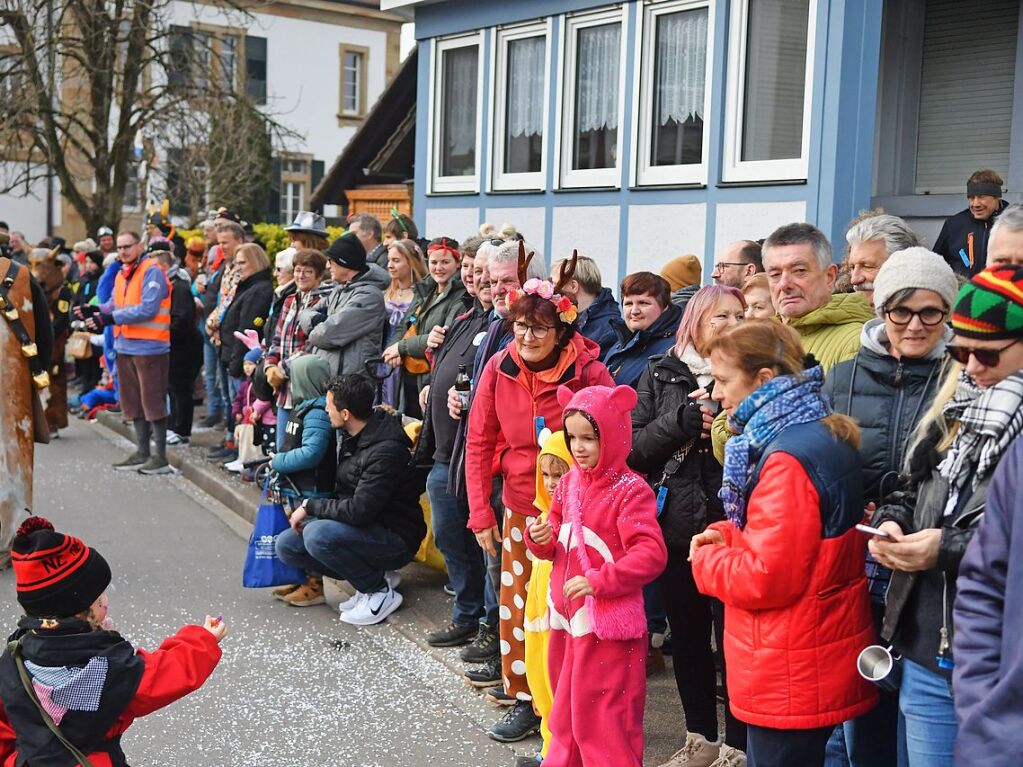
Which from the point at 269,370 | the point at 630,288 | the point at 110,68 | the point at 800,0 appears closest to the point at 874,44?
the point at 800,0

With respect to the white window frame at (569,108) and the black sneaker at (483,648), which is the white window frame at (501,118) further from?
the black sneaker at (483,648)

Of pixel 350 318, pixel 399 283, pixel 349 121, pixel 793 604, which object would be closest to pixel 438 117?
pixel 399 283

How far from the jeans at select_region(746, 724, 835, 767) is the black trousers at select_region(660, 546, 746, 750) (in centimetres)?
120

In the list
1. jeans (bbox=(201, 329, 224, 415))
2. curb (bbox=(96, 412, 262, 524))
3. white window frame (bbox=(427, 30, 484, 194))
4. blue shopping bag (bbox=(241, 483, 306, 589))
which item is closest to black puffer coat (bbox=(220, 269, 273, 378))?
curb (bbox=(96, 412, 262, 524))

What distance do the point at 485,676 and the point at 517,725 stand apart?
61 centimetres

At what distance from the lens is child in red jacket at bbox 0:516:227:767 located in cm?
350

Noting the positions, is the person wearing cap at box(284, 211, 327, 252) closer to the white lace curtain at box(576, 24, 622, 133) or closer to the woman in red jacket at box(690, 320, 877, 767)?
the white lace curtain at box(576, 24, 622, 133)

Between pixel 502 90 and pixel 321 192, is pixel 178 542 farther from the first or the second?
pixel 321 192

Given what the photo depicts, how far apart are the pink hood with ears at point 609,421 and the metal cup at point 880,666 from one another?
48.7 inches

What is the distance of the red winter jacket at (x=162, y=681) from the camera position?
143 inches

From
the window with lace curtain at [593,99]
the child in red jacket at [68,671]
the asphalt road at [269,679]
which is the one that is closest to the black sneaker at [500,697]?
the asphalt road at [269,679]

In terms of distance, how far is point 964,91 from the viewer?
8992mm

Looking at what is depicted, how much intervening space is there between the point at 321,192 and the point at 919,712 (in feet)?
51.1

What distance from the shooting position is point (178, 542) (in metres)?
8.70
